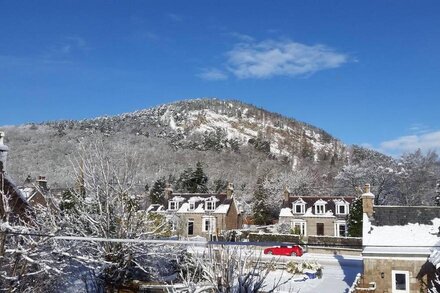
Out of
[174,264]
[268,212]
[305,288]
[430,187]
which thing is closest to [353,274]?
[305,288]

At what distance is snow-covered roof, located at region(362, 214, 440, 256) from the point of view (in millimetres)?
18703

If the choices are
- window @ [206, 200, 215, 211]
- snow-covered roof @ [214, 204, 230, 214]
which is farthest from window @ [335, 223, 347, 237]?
window @ [206, 200, 215, 211]

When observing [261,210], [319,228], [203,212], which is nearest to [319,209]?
[319,228]

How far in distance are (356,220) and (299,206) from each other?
700 centimetres

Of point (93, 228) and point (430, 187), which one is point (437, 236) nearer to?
point (93, 228)

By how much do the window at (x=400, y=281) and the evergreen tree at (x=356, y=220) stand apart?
17718 millimetres

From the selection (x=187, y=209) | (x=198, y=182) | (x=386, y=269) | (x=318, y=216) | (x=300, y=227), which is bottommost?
(x=386, y=269)

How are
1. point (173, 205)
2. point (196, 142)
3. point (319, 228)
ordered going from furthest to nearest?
point (196, 142) < point (173, 205) < point (319, 228)

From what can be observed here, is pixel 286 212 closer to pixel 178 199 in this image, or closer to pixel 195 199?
pixel 195 199

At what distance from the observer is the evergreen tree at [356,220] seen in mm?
36219

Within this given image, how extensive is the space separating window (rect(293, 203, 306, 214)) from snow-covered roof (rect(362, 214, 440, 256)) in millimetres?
21778

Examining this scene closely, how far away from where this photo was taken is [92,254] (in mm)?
12398

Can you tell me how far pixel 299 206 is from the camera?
4262 centimetres

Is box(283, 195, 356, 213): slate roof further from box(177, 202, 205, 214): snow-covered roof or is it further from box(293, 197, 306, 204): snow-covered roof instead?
box(177, 202, 205, 214): snow-covered roof
